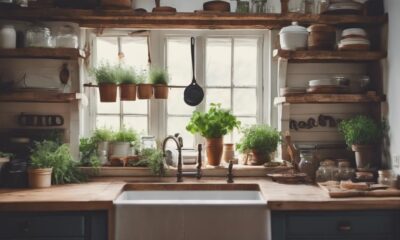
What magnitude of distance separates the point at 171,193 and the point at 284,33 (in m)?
1.43

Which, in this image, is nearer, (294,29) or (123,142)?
(294,29)

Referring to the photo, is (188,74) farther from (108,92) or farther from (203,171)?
(203,171)

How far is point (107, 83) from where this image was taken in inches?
128

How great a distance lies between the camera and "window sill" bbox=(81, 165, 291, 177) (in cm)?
324

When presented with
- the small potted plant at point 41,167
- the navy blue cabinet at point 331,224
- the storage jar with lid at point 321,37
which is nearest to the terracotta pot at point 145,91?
the small potted plant at point 41,167

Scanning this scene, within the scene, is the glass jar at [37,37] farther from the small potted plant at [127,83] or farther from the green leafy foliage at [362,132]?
the green leafy foliage at [362,132]

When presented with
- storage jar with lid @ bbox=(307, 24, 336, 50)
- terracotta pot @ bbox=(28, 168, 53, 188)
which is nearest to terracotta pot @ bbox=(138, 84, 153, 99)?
terracotta pot @ bbox=(28, 168, 53, 188)

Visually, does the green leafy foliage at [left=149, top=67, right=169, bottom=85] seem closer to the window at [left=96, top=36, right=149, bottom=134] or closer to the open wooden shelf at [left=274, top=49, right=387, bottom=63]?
the window at [left=96, top=36, right=149, bottom=134]

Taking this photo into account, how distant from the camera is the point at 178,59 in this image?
3.58 meters

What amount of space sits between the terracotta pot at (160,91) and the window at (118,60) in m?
0.28

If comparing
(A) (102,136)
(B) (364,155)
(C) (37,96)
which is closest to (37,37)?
(C) (37,96)

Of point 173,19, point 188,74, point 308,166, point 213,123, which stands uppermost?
point 173,19

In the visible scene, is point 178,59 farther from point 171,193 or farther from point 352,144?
point 352,144

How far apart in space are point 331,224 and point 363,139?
827 millimetres
